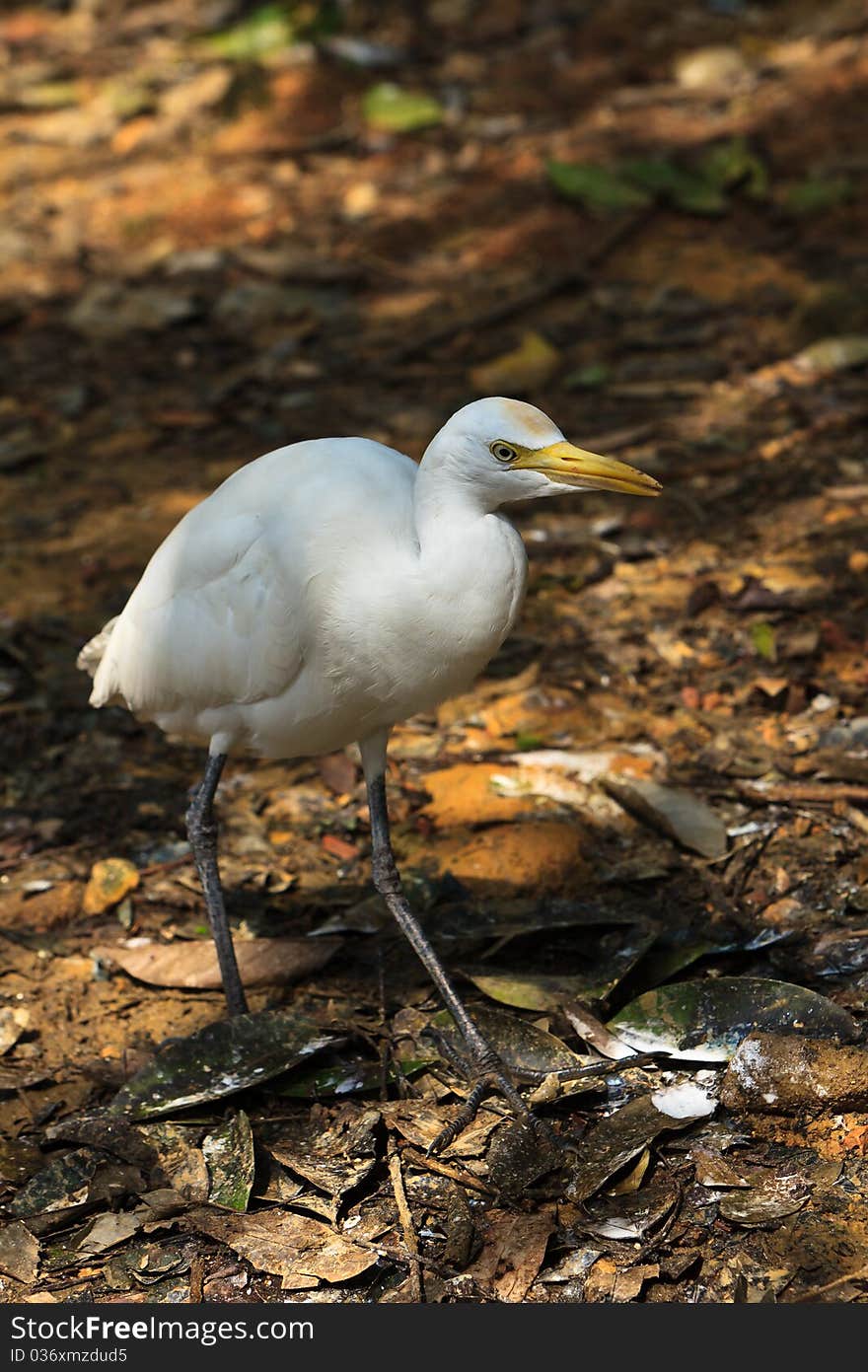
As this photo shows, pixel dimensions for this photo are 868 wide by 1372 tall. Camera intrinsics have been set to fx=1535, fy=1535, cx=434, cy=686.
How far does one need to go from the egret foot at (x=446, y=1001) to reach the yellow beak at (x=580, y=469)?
3.90ft

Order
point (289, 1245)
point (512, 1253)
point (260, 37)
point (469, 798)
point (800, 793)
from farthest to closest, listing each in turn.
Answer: point (260, 37)
point (469, 798)
point (800, 793)
point (289, 1245)
point (512, 1253)

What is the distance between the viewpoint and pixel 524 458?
11.2 ft

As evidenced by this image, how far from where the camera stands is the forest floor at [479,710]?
11.5 feet

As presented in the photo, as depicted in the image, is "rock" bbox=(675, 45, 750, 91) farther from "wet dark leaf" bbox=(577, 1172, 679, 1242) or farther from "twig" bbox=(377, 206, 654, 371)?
"wet dark leaf" bbox=(577, 1172, 679, 1242)

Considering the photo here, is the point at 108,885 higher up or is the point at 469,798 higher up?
the point at 108,885

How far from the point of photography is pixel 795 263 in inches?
329

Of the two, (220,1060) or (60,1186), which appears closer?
(60,1186)

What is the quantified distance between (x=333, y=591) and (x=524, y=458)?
577mm

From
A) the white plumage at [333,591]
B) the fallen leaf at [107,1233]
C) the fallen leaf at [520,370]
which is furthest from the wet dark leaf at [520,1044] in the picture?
the fallen leaf at [520,370]

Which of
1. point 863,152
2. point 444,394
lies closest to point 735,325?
point 444,394

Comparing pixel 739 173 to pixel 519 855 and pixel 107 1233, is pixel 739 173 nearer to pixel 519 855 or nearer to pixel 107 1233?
pixel 519 855

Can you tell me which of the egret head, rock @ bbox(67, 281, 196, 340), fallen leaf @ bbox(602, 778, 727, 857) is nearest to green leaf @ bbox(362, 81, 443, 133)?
rock @ bbox(67, 281, 196, 340)

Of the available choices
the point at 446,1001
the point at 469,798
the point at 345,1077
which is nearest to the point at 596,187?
the point at 469,798

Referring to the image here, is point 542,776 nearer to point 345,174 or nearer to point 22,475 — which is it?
point 22,475
